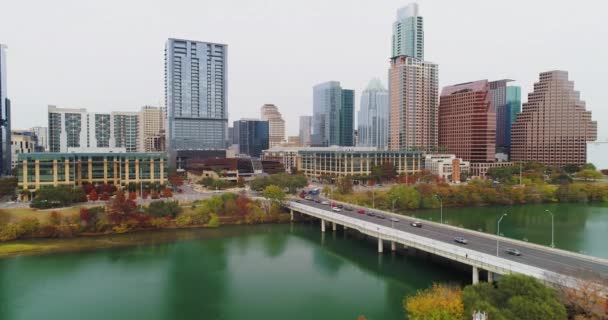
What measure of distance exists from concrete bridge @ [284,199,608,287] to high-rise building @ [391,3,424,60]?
108 m

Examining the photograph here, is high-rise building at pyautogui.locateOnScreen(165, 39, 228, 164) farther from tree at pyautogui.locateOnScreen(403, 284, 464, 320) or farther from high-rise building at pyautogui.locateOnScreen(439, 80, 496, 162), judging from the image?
tree at pyautogui.locateOnScreen(403, 284, 464, 320)

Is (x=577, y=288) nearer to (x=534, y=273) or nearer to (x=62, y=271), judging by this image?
(x=534, y=273)

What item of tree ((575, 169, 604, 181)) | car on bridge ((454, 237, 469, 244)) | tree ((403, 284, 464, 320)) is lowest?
tree ((403, 284, 464, 320))

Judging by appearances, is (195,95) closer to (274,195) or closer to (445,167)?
(445,167)

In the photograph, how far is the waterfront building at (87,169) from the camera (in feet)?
234

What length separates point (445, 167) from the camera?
113m

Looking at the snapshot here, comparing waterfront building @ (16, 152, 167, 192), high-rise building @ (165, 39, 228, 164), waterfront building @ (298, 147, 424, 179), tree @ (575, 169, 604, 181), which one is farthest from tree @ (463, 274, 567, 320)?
high-rise building @ (165, 39, 228, 164)

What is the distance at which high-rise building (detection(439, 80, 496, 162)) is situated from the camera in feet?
413

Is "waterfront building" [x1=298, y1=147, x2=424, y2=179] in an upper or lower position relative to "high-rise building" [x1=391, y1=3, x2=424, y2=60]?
lower

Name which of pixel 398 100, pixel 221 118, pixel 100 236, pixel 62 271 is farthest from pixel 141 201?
pixel 398 100

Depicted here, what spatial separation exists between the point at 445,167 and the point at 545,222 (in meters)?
48.0

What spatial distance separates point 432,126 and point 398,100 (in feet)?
49.6

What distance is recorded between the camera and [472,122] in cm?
12862

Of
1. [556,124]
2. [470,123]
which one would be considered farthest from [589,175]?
[470,123]
